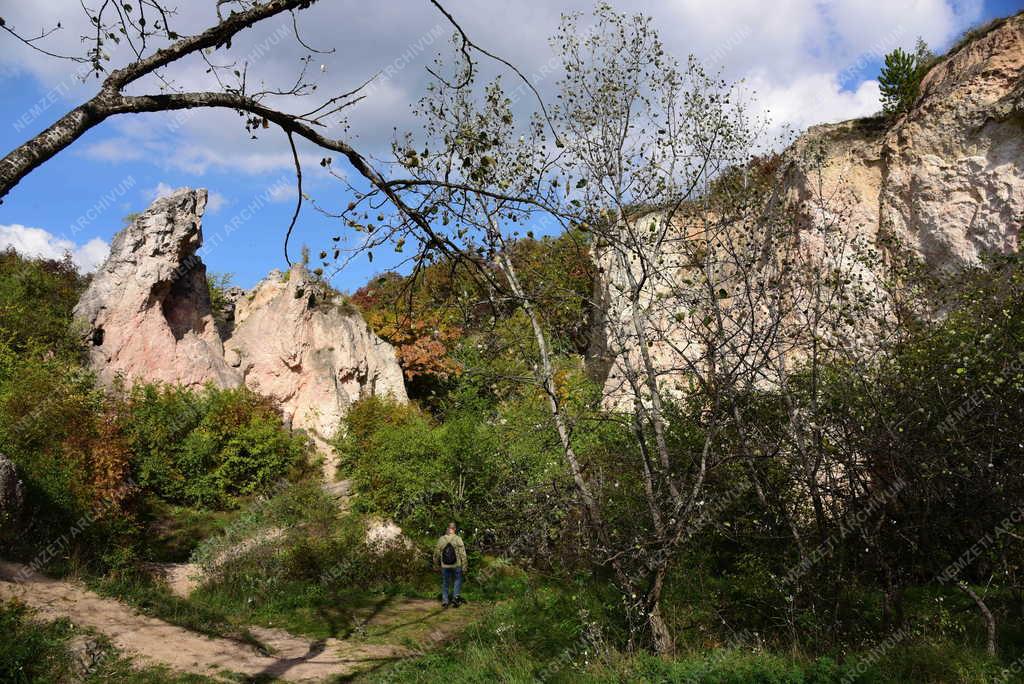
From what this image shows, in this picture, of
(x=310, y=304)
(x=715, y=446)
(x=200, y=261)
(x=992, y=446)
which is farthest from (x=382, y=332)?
(x=992, y=446)

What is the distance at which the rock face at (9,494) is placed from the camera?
29.9 feet

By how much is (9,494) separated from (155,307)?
34.2 feet

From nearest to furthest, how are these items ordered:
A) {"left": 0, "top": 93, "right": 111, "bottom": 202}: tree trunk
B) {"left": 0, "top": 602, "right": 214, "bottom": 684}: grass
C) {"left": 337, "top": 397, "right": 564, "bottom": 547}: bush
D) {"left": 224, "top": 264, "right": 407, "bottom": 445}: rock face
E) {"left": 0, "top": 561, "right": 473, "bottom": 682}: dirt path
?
{"left": 0, "top": 93, "right": 111, "bottom": 202}: tree trunk
{"left": 0, "top": 602, "right": 214, "bottom": 684}: grass
{"left": 0, "top": 561, "right": 473, "bottom": 682}: dirt path
{"left": 337, "top": 397, "right": 564, "bottom": 547}: bush
{"left": 224, "top": 264, "right": 407, "bottom": 445}: rock face

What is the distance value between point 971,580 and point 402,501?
404 inches

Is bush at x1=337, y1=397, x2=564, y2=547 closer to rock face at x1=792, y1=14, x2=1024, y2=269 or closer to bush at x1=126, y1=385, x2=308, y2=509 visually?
bush at x1=126, y1=385, x2=308, y2=509

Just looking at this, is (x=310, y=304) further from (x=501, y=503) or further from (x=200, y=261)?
(x=501, y=503)

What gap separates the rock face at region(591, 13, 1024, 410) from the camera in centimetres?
1289

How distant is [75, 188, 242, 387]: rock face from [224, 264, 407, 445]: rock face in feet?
3.09

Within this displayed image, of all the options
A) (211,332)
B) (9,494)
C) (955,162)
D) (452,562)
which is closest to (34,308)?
(211,332)

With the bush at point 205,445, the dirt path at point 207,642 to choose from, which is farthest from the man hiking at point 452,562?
the bush at point 205,445

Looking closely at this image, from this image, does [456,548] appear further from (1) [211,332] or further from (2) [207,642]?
(1) [211,332]

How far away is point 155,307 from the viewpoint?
18719 millimetres

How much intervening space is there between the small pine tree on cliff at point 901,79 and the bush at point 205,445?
17647mm

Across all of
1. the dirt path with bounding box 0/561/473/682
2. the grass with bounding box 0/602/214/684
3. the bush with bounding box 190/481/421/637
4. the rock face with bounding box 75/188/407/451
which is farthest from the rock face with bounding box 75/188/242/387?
the grass with bounding box 0/602/214/684
